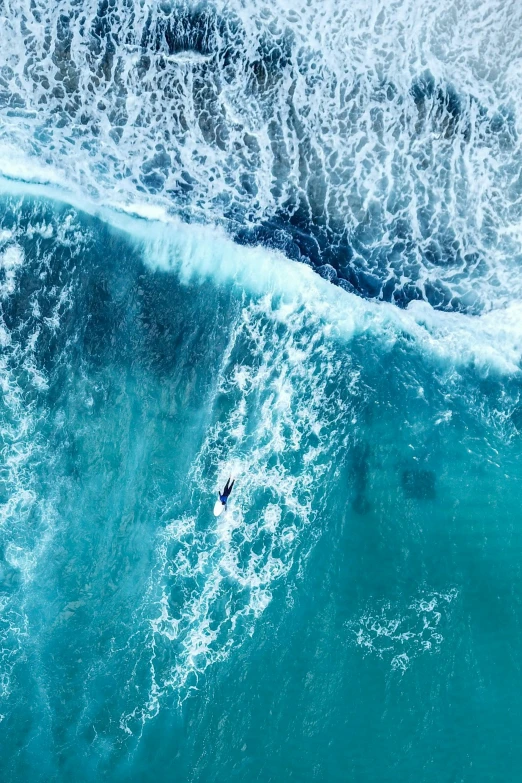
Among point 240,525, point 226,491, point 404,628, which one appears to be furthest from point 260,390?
point 404,628

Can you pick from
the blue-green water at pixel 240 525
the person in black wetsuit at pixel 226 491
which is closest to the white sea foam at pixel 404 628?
the blue-green water at pixel 240 525

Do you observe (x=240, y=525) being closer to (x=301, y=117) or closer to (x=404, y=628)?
(x=404, y=628)

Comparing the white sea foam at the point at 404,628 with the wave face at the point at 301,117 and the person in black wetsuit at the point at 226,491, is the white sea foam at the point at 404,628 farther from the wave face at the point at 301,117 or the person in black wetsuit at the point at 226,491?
the wave face at the point at 301,117

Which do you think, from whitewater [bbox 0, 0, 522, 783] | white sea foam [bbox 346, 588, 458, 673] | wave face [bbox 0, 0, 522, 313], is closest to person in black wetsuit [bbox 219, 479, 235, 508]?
whitewater [bbox 0, 0, 522, 783]

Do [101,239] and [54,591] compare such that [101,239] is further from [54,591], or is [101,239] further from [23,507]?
[54,591]

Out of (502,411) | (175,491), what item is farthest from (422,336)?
(175,491)

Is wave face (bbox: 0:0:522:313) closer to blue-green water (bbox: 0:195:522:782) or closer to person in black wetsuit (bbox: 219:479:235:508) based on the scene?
blue-green water (bbox: 0:195:522:782)
